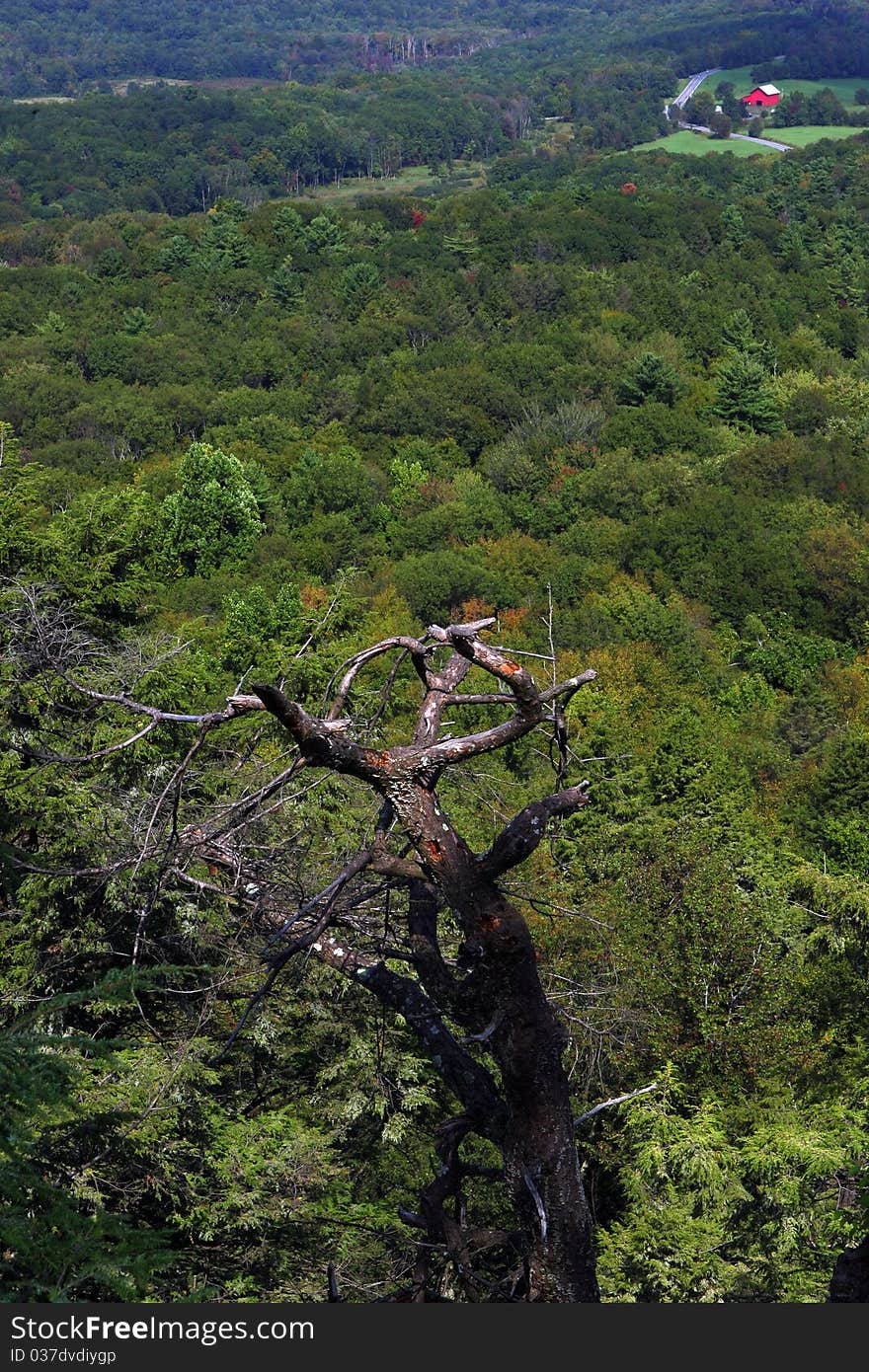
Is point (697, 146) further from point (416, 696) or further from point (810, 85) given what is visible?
point (416, 696)

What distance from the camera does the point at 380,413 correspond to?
7525 cm

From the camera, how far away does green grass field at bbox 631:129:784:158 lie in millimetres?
152625

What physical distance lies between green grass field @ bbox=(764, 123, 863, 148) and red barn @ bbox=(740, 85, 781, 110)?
487 inches

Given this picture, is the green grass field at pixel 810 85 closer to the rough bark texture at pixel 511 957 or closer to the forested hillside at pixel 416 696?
the forested hillside at pixel 416 696

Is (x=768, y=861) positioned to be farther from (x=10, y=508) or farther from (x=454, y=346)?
(x=454, y=346)

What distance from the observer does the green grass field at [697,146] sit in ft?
501

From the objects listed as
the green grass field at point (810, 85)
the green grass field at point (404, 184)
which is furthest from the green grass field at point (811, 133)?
the green grass field at point (404, 184)

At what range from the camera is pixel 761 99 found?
7160 inches

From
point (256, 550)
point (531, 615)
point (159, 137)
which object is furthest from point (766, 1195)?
point (159, 137)

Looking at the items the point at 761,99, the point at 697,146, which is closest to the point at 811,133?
the point at 697,146

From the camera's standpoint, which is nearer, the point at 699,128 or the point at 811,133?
the point at 811,133

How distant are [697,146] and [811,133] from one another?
12.9 metres

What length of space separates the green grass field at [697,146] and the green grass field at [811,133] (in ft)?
15.5

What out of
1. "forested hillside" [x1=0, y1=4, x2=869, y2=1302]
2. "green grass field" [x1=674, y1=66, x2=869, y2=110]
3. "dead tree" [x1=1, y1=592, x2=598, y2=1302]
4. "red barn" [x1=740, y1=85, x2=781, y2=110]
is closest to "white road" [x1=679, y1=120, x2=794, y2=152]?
"red barn" [x1=740, y1=85, x2=781, y2=110]
